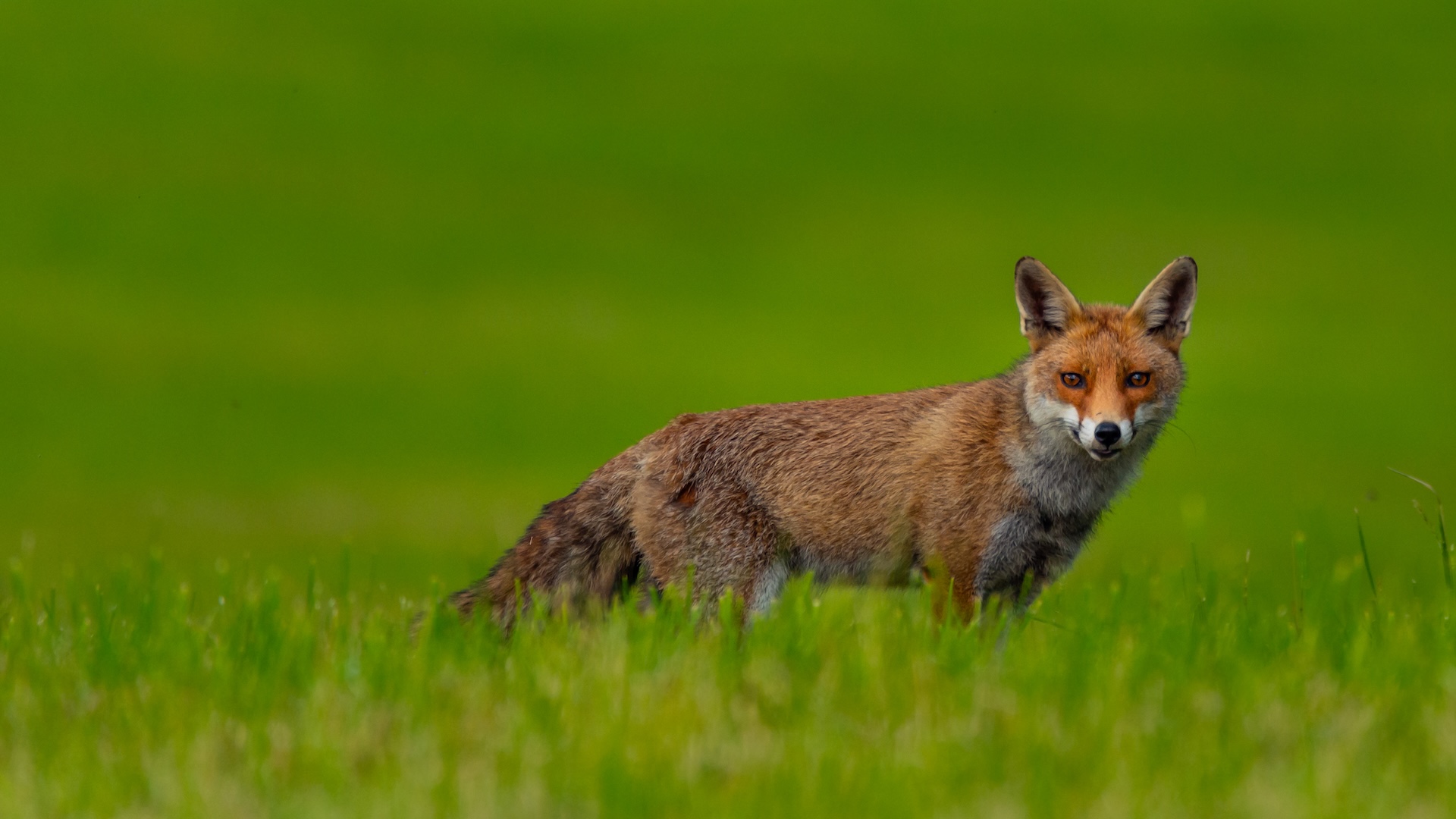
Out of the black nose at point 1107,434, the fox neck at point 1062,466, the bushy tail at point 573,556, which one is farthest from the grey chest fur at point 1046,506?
the bushy tail at point 573,556

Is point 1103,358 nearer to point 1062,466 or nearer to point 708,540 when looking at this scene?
point 1062,466

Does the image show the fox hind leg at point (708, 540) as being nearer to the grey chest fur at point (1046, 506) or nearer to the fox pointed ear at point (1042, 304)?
the grey chest fur at point (1046, 506)

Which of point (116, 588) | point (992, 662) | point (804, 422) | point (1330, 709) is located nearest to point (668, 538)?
point (804, 422)

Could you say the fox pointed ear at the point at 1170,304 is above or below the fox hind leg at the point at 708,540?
above

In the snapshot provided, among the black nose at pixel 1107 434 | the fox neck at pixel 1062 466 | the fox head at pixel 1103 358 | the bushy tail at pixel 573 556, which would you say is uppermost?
the fox head at pixel 1103 358

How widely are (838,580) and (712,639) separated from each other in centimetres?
181

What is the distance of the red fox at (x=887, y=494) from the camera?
665cm

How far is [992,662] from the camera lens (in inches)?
197

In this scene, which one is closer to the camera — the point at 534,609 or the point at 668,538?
the point at 534,609

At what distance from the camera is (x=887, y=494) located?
6.89 m

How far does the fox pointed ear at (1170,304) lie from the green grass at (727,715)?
1.49 meters

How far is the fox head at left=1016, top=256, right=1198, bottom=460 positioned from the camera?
6.28 metres

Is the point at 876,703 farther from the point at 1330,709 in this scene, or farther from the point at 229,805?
the point at 229,805

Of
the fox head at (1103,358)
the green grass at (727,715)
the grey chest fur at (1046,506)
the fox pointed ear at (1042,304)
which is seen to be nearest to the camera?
the green grass at (727,715)
